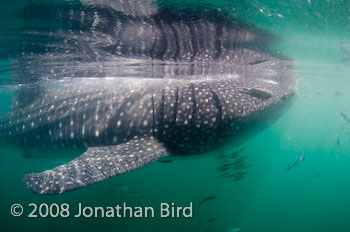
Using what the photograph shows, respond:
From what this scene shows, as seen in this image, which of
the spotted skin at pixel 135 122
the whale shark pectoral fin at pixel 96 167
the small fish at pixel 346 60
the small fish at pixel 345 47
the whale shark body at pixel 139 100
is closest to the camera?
the whale shark pectoral fin at pixel 96 167

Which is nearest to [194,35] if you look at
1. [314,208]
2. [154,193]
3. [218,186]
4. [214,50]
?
[214,50]

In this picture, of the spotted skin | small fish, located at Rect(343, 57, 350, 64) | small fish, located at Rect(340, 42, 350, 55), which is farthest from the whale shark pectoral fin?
small fish, located at Rect(343, 57, 350, 64)

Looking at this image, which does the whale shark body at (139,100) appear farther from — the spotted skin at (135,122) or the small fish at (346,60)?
the small fish at (346,60)

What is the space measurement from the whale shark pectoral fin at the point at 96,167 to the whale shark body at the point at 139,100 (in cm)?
2

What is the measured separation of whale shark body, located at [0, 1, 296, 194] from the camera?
5023mm

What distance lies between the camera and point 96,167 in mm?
4195

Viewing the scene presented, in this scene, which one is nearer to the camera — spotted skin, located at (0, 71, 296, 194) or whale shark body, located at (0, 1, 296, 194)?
spotted skin, located at (0, 71, 296, 194)

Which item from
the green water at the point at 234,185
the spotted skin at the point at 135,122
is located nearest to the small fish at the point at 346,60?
the green water at the point at 234,185

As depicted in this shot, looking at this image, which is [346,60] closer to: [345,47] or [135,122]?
[345,47]

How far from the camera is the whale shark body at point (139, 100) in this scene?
5.02m

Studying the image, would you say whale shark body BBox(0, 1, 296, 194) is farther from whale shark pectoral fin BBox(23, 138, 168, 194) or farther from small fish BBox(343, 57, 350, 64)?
small fish BBox(343, 57, 350, 64)

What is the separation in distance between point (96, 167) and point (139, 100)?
2.51 meters

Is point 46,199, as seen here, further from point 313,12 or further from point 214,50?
point 313,12

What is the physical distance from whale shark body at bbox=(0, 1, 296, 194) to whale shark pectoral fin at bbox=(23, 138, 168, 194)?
0.02 meters
